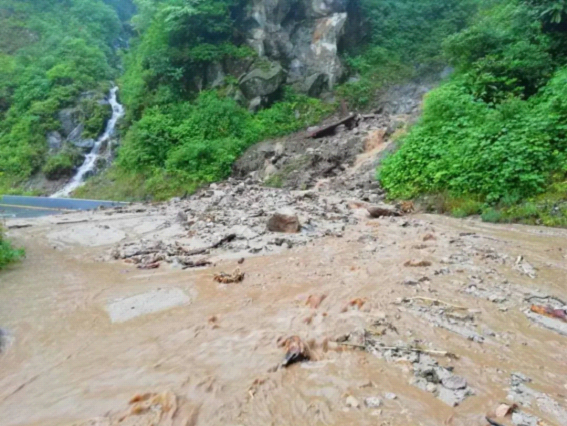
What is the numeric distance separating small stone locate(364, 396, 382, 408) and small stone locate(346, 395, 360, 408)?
6 centimetres

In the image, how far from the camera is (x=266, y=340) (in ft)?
10.8

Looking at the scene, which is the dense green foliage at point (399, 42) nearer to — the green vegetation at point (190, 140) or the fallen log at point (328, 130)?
the fallen log at point (328, 130)

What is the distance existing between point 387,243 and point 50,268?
5790 mm

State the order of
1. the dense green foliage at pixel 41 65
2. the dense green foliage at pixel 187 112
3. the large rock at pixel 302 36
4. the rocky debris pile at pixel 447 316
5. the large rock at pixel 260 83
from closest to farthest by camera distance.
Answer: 1. the rocky debris pile at pixel 447 316
2. the dense green foliage at pixel 187 112
3. the large rock at pixel 260 83
4. the large rock at pixel 302 36
5. the dense green foliage at pixel 41 65

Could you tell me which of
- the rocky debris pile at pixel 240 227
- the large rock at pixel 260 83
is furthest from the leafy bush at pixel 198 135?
the rocky debris pile at pixel 240 227

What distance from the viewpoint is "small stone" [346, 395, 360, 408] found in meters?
2.35

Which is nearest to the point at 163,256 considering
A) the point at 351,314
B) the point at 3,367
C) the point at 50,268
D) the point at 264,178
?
the point at 50,268

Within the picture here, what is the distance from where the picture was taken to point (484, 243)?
6227 millimetres

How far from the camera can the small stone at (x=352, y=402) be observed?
92.4 inches

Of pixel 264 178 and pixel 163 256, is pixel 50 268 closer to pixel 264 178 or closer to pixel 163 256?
pixel 163 256

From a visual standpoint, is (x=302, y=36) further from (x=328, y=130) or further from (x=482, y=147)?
(x=482, y=147)

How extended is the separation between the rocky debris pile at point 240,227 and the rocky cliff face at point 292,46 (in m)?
10.1

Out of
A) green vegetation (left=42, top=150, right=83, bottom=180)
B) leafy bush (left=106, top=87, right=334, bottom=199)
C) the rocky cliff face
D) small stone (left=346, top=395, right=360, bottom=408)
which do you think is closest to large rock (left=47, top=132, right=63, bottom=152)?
green vegetation (left=42, top=150, right=83, bottom=180)

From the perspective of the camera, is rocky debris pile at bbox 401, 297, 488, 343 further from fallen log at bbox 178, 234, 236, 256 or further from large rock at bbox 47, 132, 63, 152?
large rock at bbox 47, 132, 63, 152
